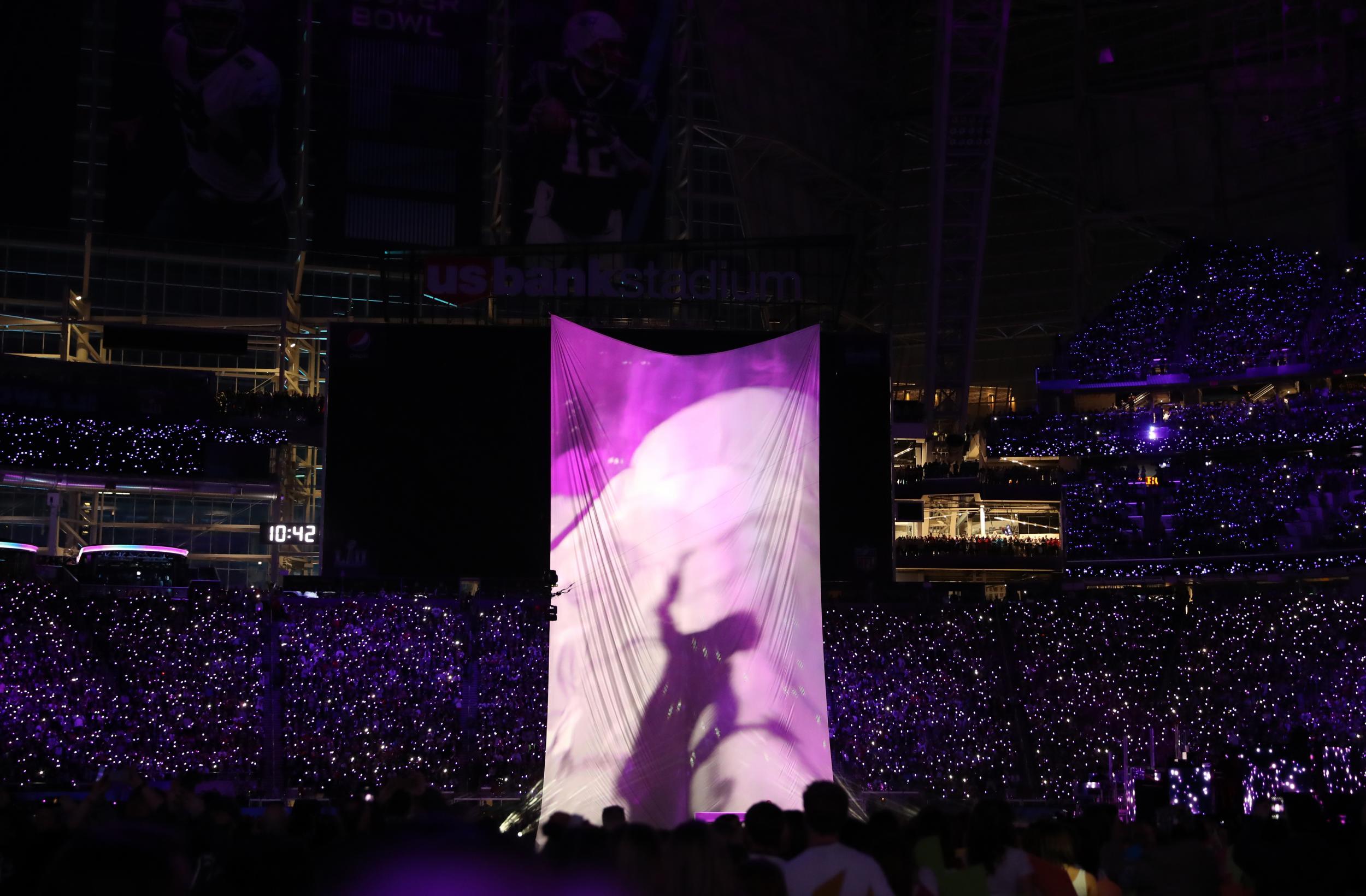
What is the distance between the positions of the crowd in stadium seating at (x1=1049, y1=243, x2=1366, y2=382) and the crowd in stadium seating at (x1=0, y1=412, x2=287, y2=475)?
24.2 metres

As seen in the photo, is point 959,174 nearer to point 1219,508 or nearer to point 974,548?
point 974,548

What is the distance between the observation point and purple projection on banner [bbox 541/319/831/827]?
27.0 m

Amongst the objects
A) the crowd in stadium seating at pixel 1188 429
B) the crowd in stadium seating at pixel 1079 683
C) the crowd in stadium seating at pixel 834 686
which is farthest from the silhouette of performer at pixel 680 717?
the crowd in stadium seating at pixel 1188 429

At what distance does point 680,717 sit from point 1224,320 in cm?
2366

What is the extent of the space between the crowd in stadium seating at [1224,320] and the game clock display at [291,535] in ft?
73.2

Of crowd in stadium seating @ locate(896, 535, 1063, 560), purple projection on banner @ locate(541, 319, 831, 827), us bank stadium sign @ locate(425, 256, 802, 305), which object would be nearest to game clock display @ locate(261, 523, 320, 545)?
us bank stadium sign @ locate(425, 256, 802, 305)

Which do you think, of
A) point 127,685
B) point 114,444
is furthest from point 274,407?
point 127,685

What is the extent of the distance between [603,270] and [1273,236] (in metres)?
21.2

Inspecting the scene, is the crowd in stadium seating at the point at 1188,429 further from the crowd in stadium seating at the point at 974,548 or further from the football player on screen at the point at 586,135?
the football player on screen at the point at 586,135

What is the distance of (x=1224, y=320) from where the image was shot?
42500mm

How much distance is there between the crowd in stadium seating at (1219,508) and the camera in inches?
1480

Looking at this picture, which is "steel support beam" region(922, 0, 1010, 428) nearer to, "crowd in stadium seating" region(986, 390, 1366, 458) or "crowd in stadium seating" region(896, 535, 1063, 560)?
"crowd in stadium seating" region(986, 390, 1366, 458)

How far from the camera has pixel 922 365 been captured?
48.9 m

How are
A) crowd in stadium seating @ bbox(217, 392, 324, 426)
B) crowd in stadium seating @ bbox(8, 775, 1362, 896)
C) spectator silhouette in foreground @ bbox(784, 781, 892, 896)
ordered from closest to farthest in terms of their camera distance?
1. crowd in stadium seating @ bbox(8, 775, 1362, 896)
2. spectator silhouette in foreground @ bbox(784, 781, 892, 896)
3. crowd in stadium seating @ bbox(217, 392, 324, 426)
